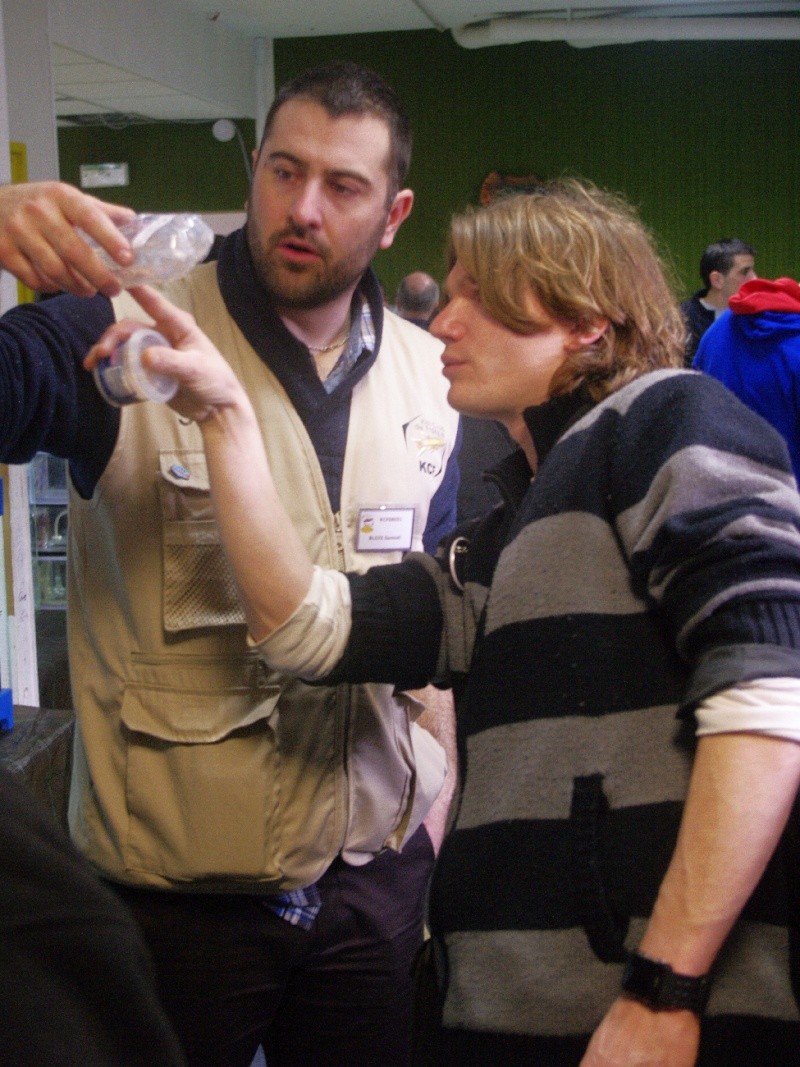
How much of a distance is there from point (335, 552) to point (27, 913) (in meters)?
1.02

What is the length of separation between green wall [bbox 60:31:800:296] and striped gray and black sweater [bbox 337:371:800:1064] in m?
7.68

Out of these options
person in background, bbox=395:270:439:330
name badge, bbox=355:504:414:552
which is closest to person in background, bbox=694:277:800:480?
name badge, bbox=355:504:414:552

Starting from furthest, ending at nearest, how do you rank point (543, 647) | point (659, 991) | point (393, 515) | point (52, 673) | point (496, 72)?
point (496, 72) → point (52, 673) → point (393, 515) → point (543, 647) → point (659, 991)

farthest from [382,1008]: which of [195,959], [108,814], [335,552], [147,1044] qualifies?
[147,1044]

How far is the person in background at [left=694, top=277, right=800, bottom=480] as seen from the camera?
3119 millimetres

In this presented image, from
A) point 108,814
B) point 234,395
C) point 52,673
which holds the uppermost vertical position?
point 234,395

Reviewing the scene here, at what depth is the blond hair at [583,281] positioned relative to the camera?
131cm

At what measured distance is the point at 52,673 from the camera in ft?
14.7

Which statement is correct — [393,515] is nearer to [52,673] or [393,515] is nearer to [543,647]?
[543,647]

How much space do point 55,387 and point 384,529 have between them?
20.2 inches

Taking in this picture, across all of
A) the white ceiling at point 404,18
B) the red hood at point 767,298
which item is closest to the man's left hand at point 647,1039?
the red hood at point 767,298

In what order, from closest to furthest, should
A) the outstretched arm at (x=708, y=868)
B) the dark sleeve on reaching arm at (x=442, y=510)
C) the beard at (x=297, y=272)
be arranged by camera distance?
1. the outstretched arm at (x=708, y=868)
2. the beard at (x=297, y=272)
3. the dark sleeve on reaching arm at (x=442, y=510)

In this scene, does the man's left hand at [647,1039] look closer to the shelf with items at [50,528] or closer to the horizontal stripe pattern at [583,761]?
the horizontal stripe pattern at [583,761]

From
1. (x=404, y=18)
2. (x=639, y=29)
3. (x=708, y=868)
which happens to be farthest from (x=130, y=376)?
(x=404, y=18)
